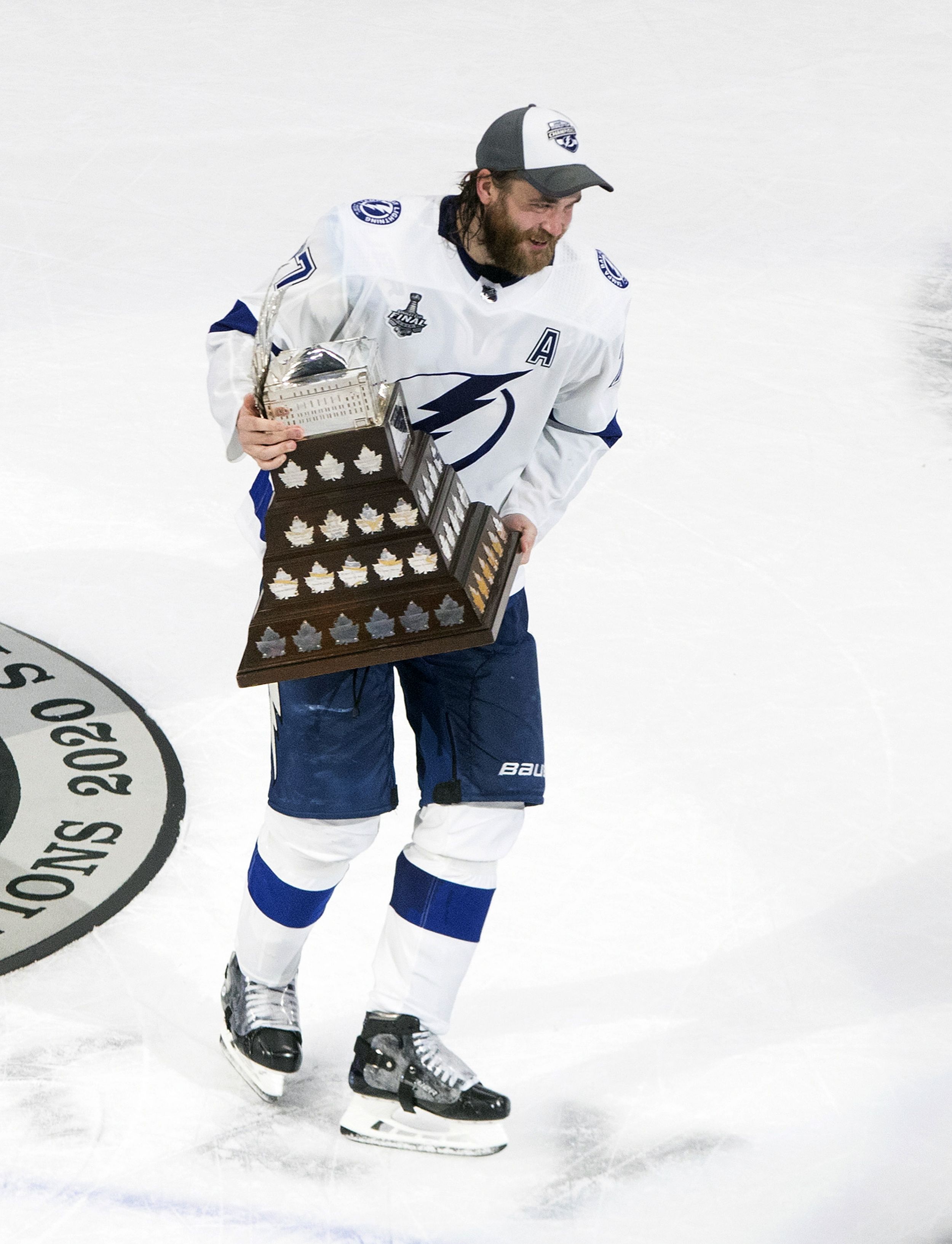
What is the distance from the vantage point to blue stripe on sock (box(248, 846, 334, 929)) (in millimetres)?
2375

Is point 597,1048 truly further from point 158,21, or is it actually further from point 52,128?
point 158,21

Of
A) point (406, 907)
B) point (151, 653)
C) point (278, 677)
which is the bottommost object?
point (151, 653)

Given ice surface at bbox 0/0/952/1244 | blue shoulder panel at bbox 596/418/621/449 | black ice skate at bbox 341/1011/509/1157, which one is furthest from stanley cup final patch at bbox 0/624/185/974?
blue shoulder panel at bbox 596/418/621/449

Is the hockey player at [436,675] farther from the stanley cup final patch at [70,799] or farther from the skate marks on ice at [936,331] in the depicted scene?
the skate marks on ice at [936,331]

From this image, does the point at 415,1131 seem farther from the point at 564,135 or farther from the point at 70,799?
the point at 564,135

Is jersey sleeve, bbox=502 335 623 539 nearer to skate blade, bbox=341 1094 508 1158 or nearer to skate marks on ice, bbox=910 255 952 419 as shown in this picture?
skate blade, bbox=341 1094 508 1158

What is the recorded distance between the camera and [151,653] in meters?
3.48

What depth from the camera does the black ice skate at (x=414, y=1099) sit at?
7.67 feet

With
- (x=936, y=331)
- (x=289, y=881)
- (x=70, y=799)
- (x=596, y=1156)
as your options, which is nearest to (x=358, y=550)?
(x=289, y=881)

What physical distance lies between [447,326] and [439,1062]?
42.1 inches

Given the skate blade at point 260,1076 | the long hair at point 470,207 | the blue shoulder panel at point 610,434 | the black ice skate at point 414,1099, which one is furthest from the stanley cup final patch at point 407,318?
the skate blade at point 260,1076

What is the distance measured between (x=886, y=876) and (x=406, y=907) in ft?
3.41

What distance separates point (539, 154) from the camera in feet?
7.03

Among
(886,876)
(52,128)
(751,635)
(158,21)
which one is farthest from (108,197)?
(886,876)
